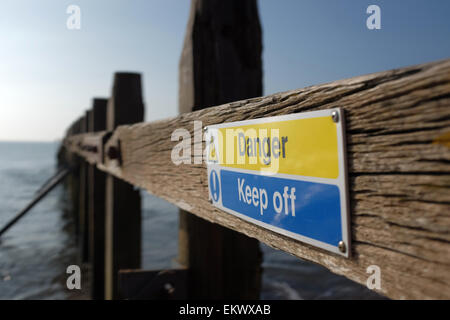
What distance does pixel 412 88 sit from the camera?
57 centimetres

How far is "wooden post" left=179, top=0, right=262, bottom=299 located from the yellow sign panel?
665 millimetres

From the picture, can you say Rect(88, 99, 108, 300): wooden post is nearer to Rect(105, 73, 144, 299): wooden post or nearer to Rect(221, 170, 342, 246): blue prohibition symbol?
Rect(105, 73, 144, 299): wooden post

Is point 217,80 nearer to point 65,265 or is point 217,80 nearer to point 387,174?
point 387,174

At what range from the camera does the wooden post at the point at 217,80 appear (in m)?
1.68

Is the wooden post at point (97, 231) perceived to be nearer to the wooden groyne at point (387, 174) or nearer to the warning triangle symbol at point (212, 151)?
the wooden groyne at point (387, 174)

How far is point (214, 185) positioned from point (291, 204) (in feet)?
1.36

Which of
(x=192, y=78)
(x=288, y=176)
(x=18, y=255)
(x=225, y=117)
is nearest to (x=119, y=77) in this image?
(x=192, y=78)

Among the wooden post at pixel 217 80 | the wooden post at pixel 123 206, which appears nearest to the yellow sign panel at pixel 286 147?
the wooden post at pixel 217 80

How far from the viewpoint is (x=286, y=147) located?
81 centimetres

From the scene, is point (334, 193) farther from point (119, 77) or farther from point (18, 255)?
point (18, 255)

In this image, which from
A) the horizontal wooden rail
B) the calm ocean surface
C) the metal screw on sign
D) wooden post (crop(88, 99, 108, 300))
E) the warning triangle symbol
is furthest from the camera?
the calm ocean surface

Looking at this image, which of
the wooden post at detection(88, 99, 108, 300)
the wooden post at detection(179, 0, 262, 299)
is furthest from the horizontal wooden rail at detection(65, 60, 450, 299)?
the wooden post at detection(88, 99, 108, 300)

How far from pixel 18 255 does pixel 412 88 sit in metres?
10.5

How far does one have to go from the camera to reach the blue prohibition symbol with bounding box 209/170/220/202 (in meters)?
1.17
